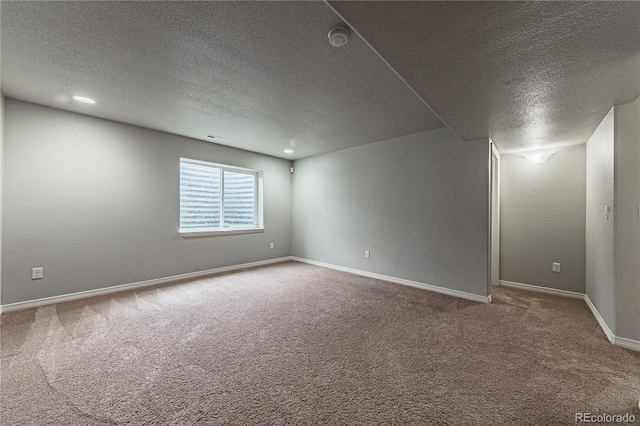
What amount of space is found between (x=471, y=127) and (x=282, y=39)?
2309 millimetres

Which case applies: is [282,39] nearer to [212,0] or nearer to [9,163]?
[212,0]

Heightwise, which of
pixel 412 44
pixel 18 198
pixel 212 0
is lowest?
pixel 18 198

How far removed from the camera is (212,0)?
1451mm

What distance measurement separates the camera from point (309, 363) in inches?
74.5

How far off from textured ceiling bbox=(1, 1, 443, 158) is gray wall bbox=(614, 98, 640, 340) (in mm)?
1692

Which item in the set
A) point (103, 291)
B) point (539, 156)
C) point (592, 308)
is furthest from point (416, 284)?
point (103, 291)

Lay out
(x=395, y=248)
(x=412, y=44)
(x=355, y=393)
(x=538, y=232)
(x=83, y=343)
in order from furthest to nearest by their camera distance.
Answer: (x=395, y=248), (x=538, y=232), (x=83, y=343), (x=355, y=393), (x=412, y=44)

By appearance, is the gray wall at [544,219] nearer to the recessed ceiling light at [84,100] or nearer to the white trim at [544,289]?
the white trim at [544,289]

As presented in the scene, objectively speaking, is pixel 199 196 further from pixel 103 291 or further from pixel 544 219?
pixel 544 219


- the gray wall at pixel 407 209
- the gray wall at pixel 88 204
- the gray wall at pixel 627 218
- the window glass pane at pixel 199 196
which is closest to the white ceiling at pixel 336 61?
the gray wall at pixel 627 218

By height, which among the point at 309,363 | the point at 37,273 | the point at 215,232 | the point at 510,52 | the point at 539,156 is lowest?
the point at 309,363

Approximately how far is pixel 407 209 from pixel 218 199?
348cm

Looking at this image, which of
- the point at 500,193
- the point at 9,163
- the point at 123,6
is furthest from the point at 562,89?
the point at 9,163

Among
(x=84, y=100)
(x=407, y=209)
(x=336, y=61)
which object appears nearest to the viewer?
(x=336, y=61)
